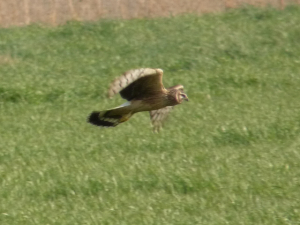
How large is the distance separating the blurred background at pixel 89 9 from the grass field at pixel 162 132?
0.41 meters

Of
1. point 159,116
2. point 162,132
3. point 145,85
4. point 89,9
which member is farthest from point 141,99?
point 89,9

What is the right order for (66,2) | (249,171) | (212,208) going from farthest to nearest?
(66,2), (249,171), (212,208)

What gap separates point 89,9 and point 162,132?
6974mm

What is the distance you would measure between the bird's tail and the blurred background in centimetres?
955

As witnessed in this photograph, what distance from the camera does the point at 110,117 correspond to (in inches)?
243

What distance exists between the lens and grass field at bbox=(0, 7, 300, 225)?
270 inches

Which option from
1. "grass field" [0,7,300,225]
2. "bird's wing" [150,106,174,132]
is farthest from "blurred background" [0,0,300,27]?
"bird's wing" [150,106,174,132]

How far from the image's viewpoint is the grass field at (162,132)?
6.85m

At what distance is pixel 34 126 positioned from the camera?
9555mm

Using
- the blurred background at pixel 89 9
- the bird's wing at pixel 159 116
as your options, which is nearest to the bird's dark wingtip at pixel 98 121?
the bird's wing at pixel 159 116

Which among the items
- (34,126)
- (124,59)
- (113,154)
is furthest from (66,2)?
(113,154)

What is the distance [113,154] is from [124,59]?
483 centimetres

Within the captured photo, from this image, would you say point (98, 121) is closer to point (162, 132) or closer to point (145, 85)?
point (145, 85)

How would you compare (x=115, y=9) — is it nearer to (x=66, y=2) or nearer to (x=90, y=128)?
(x=66, y=2)
